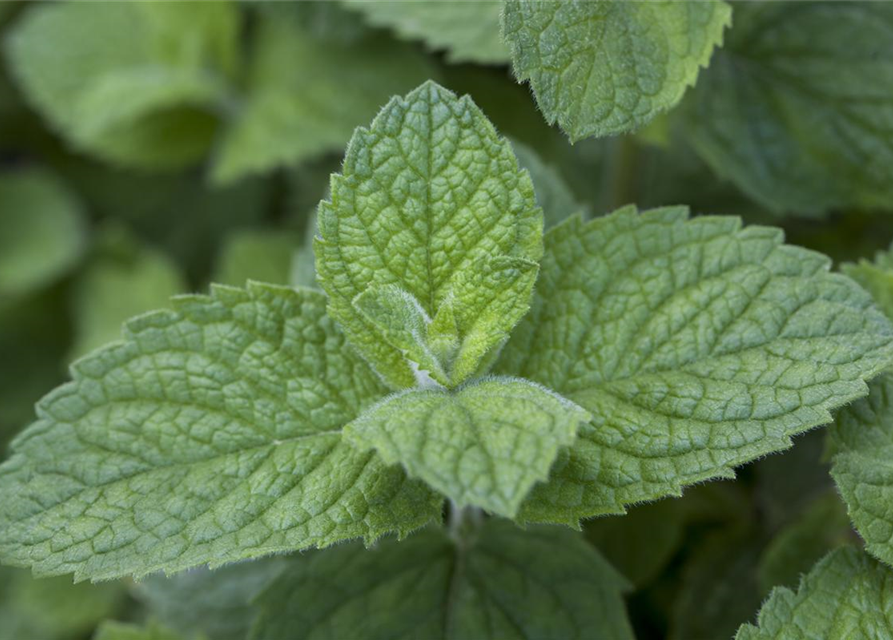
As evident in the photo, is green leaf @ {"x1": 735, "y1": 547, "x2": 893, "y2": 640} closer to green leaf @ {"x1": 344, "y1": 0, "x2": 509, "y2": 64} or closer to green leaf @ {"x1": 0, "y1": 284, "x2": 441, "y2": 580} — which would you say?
green leaf @ {"x1": 0, "y1": 284, "x2": 441, "y2": 580}

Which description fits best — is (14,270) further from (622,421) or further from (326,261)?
(622,421)

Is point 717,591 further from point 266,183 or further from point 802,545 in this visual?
point 266,183

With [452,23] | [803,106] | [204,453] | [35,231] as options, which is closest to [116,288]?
[35,231]

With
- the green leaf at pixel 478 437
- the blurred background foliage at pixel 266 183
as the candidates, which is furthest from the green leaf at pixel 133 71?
the green leaf at pixel 478 437

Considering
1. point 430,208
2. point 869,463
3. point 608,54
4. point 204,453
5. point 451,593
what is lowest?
point 869,463

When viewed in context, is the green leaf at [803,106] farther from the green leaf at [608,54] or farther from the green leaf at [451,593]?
the green leaf at [451,593]

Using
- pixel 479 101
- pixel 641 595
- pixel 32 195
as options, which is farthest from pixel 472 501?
pixel 32 195
